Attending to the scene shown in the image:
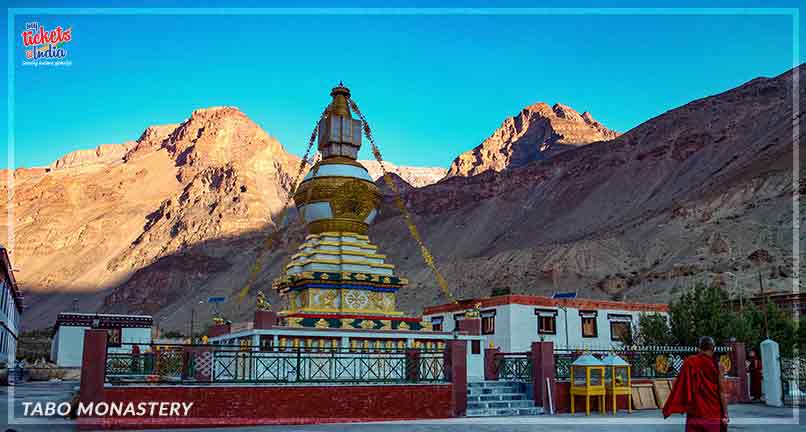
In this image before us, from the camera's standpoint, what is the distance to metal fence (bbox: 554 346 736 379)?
20.5 meters

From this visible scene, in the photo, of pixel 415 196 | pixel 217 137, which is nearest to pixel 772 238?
pixel 415 196

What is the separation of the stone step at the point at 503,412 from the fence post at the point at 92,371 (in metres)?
8.61

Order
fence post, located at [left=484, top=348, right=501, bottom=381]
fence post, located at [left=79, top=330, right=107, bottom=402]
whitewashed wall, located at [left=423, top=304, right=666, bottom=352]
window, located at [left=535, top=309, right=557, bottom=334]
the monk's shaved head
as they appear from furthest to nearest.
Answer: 1. window, located at [left=535, top=309, right=557, bottom=334]
2. whitewashed wall, located at [left=423, top=304, right=666, bottom=352]
3. fence post, located at [left=484, top=348, right=501, bottom=381]
4. fence post, located at [left=79, top=330, right=107, bottom=402]
5. the monk's shaved head

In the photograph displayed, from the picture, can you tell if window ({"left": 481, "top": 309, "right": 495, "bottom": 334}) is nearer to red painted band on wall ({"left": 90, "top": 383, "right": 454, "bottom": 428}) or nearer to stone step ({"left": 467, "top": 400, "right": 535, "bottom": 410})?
stone step ({"left": 467, "top": 400, "right": 535, "bottom": 410})

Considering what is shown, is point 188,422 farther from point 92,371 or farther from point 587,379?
point 587,379

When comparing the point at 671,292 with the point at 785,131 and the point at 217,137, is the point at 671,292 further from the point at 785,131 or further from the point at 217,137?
the point at 217,137

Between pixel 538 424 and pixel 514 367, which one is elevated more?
pixel 514 367

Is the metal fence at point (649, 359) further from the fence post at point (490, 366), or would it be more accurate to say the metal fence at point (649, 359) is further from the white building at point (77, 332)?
the white building at point (77, 332)

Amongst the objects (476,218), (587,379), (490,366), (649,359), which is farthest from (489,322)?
(476,218)

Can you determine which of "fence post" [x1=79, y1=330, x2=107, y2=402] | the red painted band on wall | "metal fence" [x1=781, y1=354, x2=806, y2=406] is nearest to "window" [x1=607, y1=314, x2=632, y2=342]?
"metal fence" [x1=781, y1=354, x2=806, y2=406]

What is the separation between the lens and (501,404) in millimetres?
19141

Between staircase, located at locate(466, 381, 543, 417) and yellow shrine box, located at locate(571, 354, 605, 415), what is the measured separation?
3.80ft

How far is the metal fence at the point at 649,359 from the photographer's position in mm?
20500

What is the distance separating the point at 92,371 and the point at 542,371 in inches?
439
